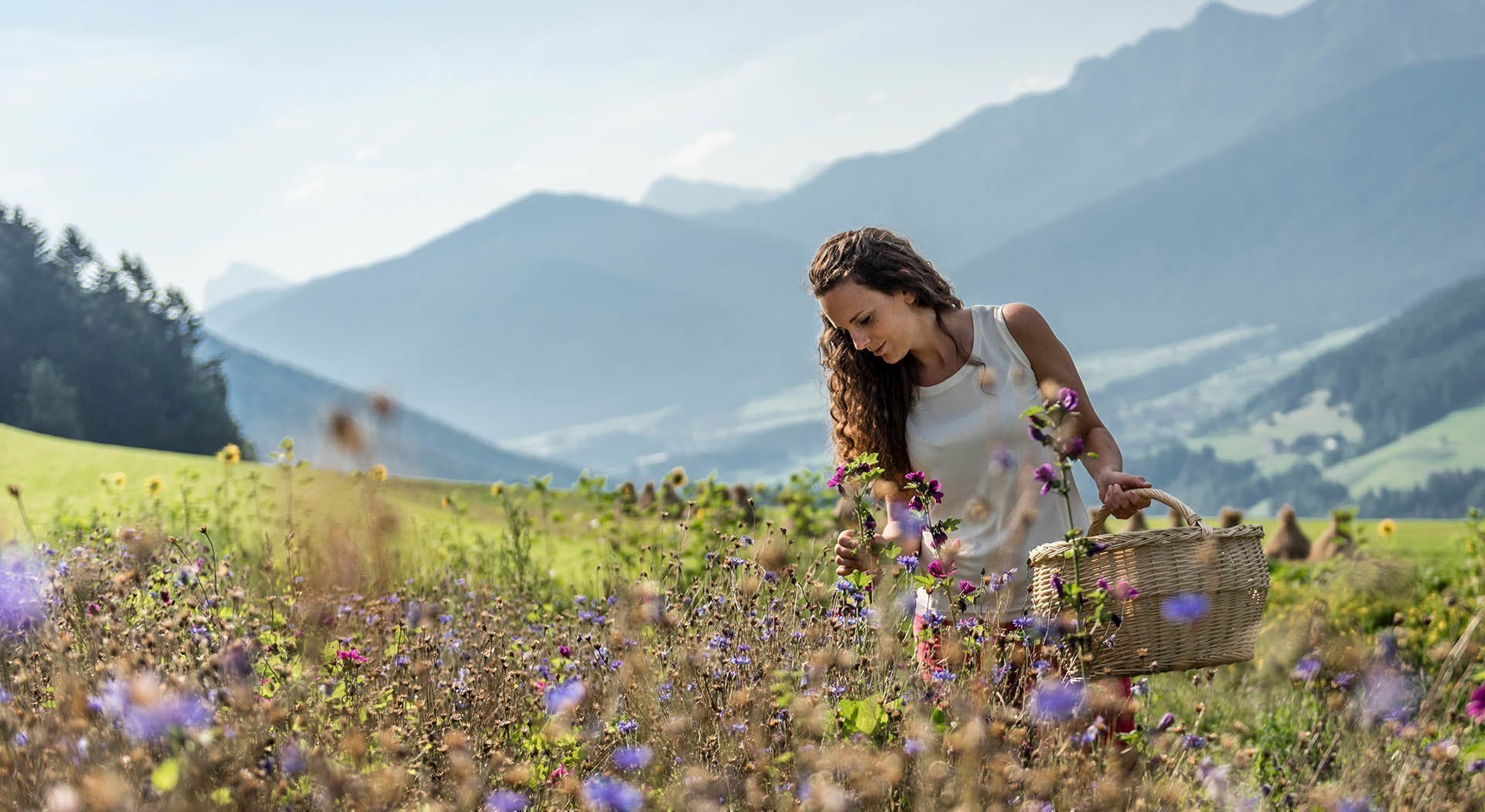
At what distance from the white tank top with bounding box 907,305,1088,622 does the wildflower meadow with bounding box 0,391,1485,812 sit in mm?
59

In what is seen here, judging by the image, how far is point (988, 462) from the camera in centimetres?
282

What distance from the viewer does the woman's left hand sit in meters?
2.29

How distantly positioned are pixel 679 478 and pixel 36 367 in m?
26.6

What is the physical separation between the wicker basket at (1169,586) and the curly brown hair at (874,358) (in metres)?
0.69

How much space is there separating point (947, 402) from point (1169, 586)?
2.71ft

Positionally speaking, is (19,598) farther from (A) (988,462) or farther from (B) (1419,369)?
(B) (1419,369)

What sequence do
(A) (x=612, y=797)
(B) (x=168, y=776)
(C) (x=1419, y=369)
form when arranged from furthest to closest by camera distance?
(C) (x=1419, y=369), (A) (x=612, y=797), (B) (x=168, y=776)

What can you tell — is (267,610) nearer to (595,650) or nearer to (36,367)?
(595,650)

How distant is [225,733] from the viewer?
6.13ft

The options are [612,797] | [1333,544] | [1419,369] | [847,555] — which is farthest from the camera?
[1419,369]

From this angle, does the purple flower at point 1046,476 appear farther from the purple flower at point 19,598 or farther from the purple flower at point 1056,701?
A: the purple flower at point 19,598

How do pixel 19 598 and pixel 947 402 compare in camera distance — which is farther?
pixel 19 598

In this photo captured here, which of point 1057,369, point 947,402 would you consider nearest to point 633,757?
point 947,402

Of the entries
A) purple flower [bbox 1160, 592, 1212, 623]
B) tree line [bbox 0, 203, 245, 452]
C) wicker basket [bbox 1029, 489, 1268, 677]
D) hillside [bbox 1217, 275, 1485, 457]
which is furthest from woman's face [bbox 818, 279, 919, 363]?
hillside [bbox 1217, 275, 1485, 457]
